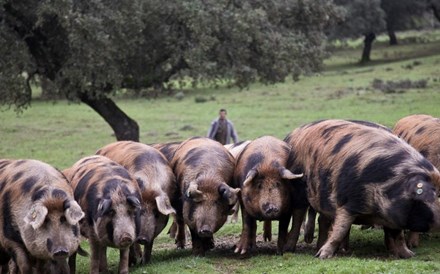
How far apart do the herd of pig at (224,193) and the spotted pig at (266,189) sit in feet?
0.05

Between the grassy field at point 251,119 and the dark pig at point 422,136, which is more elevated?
the dark pig at point 422,136

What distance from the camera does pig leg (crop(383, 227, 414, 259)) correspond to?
1144cm

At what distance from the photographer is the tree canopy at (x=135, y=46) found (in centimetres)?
2198

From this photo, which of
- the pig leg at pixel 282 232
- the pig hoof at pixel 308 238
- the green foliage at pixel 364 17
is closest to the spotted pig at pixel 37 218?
the pig leg at pixel 282 232

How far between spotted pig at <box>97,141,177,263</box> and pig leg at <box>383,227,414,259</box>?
9.58 ft

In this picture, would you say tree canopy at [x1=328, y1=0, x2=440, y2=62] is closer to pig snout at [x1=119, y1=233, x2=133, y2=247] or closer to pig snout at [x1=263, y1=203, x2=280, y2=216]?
pig snout at [x1=263, y1=203, x2=280, y2=216]

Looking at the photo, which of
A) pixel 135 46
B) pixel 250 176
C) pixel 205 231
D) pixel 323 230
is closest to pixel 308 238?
pixel 323 230

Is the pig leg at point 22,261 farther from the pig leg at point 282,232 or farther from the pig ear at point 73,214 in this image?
the pig leg at point 282,232

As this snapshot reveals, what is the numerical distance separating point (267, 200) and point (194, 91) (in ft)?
105

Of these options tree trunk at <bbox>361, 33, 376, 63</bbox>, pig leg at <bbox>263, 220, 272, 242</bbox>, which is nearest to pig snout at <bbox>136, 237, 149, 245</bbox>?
pig leg at <bbox>263, 220, 272, 242</bbox>

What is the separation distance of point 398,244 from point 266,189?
1.95 m

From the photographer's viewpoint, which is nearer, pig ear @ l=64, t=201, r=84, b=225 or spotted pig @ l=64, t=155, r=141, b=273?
pig ear @ l=64, t=201, r=84, b=225

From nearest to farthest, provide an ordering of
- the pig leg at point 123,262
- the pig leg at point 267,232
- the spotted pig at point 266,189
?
the pig leg at point 123,262, the spotted pig at point 266,189, the pig leg at point 267,232

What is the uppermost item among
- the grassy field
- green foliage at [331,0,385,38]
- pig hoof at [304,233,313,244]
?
green foliage at [331,0,385,38]
